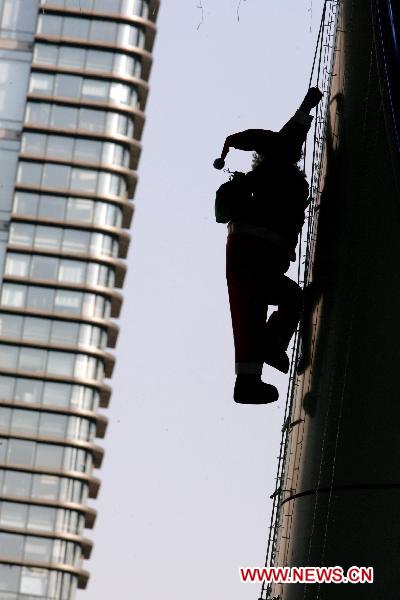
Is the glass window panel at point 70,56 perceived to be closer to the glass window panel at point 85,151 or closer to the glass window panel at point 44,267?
the glass window panel at point 85,151

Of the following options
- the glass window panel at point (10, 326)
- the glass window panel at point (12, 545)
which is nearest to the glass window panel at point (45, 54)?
the glass window panel at point (10, 326)

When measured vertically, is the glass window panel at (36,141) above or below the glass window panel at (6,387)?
above

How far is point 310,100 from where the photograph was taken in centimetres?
738

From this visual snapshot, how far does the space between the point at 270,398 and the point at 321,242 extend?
3.06 feet

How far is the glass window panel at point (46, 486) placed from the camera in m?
52.8

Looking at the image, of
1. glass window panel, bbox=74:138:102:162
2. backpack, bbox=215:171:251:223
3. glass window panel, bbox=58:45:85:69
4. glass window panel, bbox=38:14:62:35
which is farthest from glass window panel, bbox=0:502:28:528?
backpack, bbox=215:171:251:223

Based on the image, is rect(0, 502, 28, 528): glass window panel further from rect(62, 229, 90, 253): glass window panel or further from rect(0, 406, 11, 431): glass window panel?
rect(62, 229, 90, 253): glass window panel

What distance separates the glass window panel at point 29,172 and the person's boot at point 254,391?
51.0m

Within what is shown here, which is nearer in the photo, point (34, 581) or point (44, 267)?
point (34, 581)

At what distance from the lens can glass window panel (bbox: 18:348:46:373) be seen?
54.3 m

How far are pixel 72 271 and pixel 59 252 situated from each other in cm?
107

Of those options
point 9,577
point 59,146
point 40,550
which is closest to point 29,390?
point 40,550

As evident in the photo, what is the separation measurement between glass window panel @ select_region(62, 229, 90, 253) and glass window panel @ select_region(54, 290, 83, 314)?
2.01 meters

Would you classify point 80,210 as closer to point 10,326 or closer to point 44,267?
point 44,267
